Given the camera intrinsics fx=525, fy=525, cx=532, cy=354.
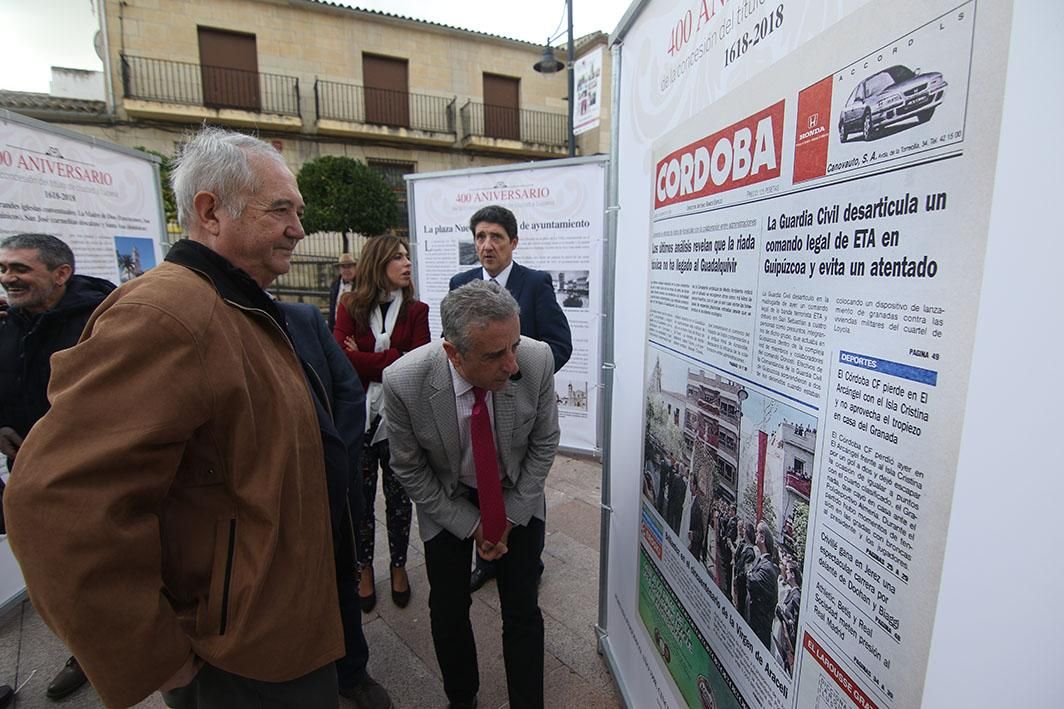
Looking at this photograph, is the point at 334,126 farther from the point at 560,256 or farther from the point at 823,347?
the point at 823,347

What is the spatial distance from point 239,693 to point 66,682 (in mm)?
1929

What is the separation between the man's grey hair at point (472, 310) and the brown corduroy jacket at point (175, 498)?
51 centimetres

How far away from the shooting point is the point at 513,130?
23375 millimetres

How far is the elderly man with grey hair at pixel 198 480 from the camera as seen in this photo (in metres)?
0.99

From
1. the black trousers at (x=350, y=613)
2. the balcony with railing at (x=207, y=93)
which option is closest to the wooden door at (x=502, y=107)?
the balcony with railing at (x=207, y=93)

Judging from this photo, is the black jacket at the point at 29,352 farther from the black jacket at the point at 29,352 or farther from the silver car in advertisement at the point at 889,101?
the silver car in advertisement at the point at 889,101

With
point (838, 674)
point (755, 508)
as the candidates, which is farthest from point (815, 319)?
point (838, 674)

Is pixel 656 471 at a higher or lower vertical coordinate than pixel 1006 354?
lower

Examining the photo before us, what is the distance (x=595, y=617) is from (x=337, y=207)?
1399cm

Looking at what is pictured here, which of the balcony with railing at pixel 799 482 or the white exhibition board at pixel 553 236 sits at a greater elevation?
the white exhibition board at pixel 553 236

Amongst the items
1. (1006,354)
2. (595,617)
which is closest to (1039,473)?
(1006,354)

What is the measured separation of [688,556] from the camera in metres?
1.60

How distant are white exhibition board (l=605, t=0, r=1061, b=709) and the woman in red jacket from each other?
155cm

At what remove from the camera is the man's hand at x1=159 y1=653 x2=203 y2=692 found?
1.20 metres
